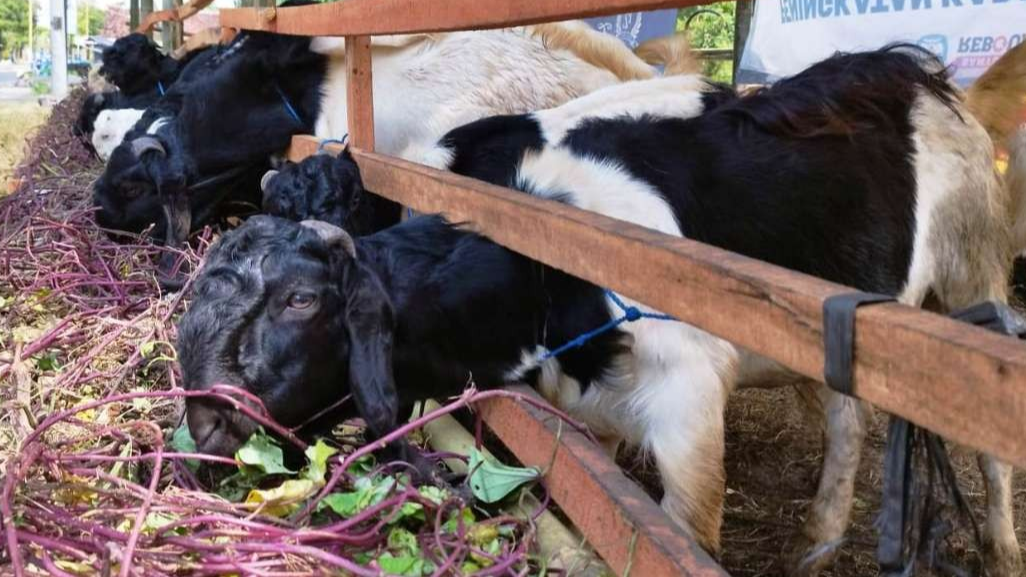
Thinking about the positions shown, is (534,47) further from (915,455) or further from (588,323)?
(915,455)

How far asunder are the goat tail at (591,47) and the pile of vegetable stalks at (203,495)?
2.71 meters

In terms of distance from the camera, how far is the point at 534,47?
18.3 ft

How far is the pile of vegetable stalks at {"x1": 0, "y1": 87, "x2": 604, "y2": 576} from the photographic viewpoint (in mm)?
1980

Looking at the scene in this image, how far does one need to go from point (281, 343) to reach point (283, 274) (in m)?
0.19

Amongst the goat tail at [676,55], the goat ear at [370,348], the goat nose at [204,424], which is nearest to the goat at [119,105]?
the goat tail at [676,55]

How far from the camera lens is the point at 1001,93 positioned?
4.26 m

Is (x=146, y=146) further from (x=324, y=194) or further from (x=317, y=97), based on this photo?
(x=324, y=194)

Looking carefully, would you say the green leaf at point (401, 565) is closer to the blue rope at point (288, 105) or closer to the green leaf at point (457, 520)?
the green leaf at point (457, 520)

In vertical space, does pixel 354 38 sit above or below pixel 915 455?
above

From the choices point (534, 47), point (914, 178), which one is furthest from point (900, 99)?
point (534, 47)

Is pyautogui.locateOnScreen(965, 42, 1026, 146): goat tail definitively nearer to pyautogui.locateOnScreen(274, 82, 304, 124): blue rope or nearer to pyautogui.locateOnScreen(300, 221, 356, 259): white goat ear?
pyautogui.locateOnScreen(300, 221, 356, 259): white goat ear

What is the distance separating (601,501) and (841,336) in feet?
3.07

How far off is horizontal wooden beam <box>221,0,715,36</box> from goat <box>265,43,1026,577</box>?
0.54 m

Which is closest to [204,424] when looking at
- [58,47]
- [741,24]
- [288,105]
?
[288,105]
